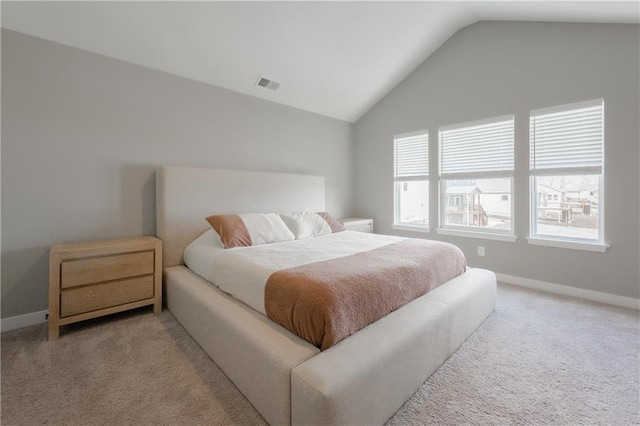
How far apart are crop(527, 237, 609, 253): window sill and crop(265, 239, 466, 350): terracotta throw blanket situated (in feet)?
5.95

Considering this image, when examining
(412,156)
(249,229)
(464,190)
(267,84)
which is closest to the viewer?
(249,229)

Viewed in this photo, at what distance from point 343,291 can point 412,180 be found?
321 centimetres

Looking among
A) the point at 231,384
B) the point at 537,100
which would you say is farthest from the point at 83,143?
the point at 537,100

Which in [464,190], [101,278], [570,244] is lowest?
[101,278]

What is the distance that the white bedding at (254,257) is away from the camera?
68.7 inches

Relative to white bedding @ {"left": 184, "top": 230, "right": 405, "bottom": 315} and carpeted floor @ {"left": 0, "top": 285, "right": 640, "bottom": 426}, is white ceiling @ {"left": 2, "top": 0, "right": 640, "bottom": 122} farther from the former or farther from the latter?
carpeted floor @ {"left": 0, "top": 285, "right": 640, "bottom": 426}

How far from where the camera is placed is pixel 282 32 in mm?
2787

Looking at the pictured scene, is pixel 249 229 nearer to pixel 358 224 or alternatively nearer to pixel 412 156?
pixel 358 224

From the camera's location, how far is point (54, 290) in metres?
1.98

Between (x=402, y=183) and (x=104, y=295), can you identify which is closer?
(x=104, y=295)

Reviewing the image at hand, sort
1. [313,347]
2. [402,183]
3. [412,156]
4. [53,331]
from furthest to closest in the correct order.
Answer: [402,183] < [412,156] < [53,331] < [313,347]

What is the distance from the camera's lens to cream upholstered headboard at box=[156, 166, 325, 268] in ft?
8.78

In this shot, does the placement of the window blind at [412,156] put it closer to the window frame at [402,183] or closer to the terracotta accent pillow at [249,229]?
the window frame at [402,183]

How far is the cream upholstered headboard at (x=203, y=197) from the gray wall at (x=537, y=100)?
1.95 m
